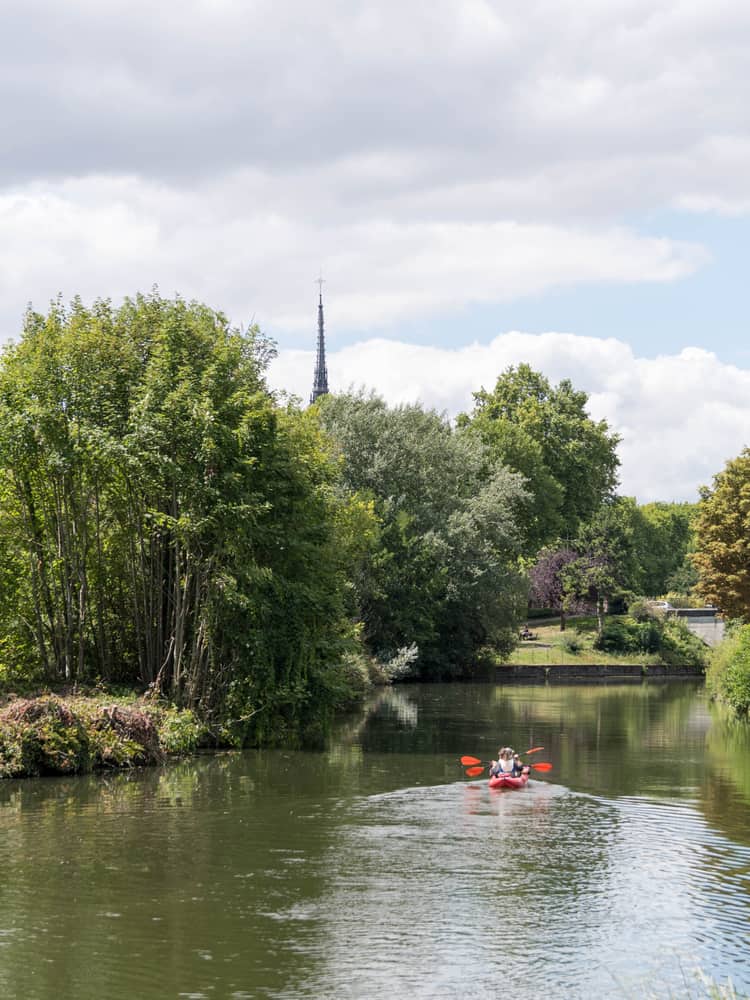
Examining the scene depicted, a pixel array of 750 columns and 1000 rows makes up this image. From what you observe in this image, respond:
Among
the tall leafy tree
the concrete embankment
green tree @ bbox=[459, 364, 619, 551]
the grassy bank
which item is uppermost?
green tree @ bbox=[459, 364, 619, 551]

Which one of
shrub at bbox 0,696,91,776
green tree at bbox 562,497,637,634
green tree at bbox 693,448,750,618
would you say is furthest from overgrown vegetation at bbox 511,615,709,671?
shrub at bbox 0,696,91,776

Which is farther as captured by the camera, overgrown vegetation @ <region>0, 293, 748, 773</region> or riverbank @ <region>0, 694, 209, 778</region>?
overgrown vegetation @ <region>0, 293, 748, 773</region>

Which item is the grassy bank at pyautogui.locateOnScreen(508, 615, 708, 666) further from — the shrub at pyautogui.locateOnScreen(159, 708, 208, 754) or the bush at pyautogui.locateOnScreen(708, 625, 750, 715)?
the shrub at pyautogui.locateOnScreen(159, 708, 208, 754)


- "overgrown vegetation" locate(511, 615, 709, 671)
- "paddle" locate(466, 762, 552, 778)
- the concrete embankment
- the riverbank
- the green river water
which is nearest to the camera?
the green river water

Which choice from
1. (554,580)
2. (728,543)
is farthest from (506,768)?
(554,580)

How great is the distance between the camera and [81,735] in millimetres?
30250

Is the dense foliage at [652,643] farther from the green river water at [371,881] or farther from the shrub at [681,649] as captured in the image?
the green river water at [371,881]

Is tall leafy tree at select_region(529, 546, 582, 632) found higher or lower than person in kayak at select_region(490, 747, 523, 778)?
higher

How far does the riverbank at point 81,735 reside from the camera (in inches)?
1159

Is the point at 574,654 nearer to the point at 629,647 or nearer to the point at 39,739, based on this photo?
the point at 629,647

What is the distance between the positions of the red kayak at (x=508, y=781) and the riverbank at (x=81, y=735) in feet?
28.5

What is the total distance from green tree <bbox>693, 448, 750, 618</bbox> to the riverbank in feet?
111

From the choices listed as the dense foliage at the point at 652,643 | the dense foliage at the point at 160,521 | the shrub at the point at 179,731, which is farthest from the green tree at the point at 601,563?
the shrub at the point at 179,731

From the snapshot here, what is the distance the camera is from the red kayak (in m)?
29.7
